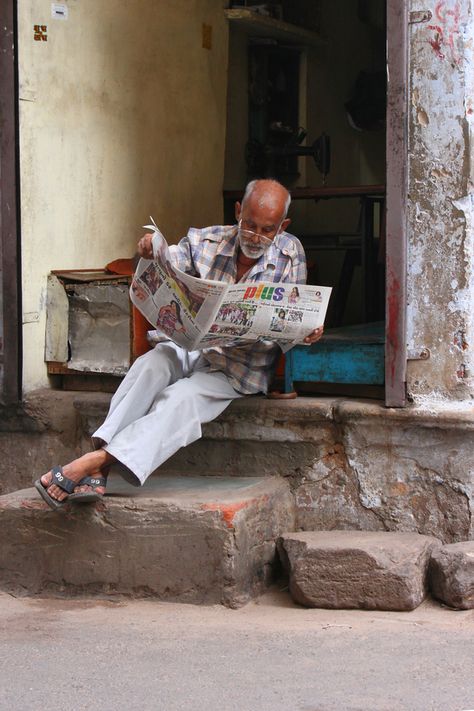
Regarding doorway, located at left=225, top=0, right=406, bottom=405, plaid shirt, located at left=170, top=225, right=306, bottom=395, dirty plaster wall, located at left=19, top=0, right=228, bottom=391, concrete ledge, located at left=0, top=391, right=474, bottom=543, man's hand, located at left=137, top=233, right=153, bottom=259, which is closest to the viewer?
man's hand, located at left=137, top=233, right=153, bottom=259

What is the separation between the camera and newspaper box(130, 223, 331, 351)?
3.92 metres

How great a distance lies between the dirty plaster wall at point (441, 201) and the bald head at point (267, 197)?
494 mm

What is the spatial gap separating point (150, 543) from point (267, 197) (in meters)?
1.38

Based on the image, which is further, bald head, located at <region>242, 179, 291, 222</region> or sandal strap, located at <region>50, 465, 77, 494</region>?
bald head, located at <region>242, 179, 291, 222</region>

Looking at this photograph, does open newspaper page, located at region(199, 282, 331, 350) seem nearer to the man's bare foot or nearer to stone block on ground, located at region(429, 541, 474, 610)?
the man's bare foot

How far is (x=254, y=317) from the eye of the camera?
4.02 meters

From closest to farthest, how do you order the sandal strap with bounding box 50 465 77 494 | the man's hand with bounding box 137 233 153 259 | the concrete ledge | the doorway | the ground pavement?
the ground pavement, the sandal strap with bounding box 50 465 77 494, the man's hand with bounding box 137 233 153 259, the concrete ledge, the doorway

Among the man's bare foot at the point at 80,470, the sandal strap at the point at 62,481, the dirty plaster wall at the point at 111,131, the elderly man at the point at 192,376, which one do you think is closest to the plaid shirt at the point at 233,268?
the elderly man at the point at 192,376

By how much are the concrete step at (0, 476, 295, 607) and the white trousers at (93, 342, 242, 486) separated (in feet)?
0.62

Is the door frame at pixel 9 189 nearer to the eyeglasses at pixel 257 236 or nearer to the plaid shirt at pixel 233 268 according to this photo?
the plaid shirt at pixel 233 268

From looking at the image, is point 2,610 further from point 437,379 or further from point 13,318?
point 437,379

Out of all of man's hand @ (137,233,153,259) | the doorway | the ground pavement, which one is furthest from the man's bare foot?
the doorway

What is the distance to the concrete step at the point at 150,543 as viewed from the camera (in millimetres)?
3977

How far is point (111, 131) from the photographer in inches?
211
